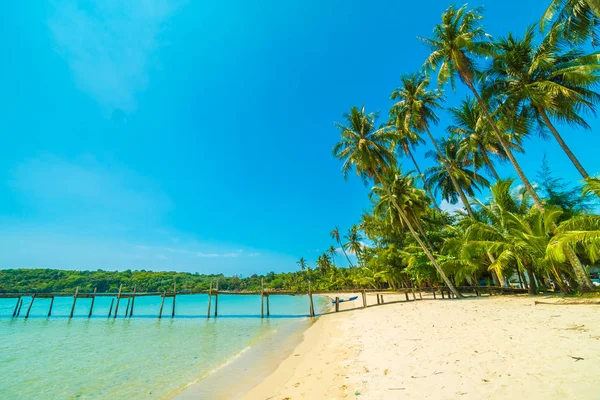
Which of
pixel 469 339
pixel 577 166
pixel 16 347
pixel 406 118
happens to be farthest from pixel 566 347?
pixel 16 347

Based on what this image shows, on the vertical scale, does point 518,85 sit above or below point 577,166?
above

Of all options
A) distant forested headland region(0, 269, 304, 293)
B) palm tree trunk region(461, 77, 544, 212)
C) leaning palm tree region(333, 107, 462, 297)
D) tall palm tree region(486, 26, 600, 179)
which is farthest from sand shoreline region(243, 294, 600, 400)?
distant forested headland region(0, 269, 304, 293)

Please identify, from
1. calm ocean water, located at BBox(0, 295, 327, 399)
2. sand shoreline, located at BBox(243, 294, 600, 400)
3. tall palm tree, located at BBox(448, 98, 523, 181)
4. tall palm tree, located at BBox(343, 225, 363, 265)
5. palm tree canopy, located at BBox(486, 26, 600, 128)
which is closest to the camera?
sand shoreline, located at BBox(243, 294, 600, 400)

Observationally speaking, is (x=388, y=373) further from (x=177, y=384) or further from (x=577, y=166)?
(x=577, y=166)

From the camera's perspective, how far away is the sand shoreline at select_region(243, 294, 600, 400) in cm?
326

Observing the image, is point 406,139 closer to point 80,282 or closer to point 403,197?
point 403,197

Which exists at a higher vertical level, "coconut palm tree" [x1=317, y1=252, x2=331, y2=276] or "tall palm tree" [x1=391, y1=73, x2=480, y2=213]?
"tall palm tree" [x1=391, y1=73, x2=480, y2=213]

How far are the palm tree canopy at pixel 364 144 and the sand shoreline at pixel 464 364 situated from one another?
12864mm

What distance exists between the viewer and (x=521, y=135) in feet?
47.7

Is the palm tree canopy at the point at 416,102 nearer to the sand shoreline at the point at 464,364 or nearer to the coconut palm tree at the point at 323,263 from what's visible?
the sand shoreline at the point at 464,364

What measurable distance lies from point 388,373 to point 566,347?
3.16 m

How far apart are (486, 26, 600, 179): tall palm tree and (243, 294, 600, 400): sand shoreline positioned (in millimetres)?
8840

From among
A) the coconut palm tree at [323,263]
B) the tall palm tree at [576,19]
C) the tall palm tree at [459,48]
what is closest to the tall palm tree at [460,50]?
the tall palm tree at [459,48]

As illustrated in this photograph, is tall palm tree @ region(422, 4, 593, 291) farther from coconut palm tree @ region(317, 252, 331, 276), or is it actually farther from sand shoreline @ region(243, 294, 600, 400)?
coconut palm tree @ region(317, 252, 331, 276)
